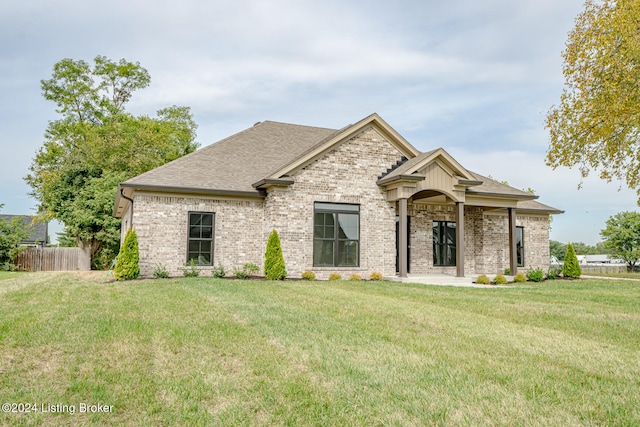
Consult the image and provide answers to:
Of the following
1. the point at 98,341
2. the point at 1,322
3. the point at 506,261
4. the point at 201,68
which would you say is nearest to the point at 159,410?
the point at 98,341

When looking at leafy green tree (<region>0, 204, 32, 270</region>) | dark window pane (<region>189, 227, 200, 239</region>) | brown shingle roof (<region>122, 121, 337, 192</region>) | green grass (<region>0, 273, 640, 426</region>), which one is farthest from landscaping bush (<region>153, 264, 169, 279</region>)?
leafy green tree (<region>0, 204, 32, 270</region>)

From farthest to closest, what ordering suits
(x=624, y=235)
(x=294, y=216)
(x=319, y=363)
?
(x=624, y=235) < (x=294, y=216) < (x=319, y=363)

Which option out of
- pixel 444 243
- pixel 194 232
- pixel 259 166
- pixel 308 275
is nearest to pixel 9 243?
pixel 194 232

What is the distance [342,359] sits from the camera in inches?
206

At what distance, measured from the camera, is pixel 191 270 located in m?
15.8

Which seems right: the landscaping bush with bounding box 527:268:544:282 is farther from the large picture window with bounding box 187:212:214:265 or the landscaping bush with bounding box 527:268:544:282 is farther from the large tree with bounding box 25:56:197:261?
the large tree with bounding box 25:56:197:261

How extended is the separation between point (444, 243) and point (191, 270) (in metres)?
10.2

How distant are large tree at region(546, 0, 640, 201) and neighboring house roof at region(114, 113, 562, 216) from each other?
3195 mm

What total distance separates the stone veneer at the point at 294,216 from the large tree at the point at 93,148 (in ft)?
41.7

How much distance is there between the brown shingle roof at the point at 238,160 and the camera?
16141 mm

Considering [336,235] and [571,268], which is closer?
[336,235]

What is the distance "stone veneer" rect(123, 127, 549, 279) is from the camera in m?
15.7

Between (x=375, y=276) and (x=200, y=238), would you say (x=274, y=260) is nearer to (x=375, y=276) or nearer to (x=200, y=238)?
(x=200, y=238)

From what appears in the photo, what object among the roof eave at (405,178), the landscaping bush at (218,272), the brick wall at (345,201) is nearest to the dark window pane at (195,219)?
the landscaping bush at (218,272)
